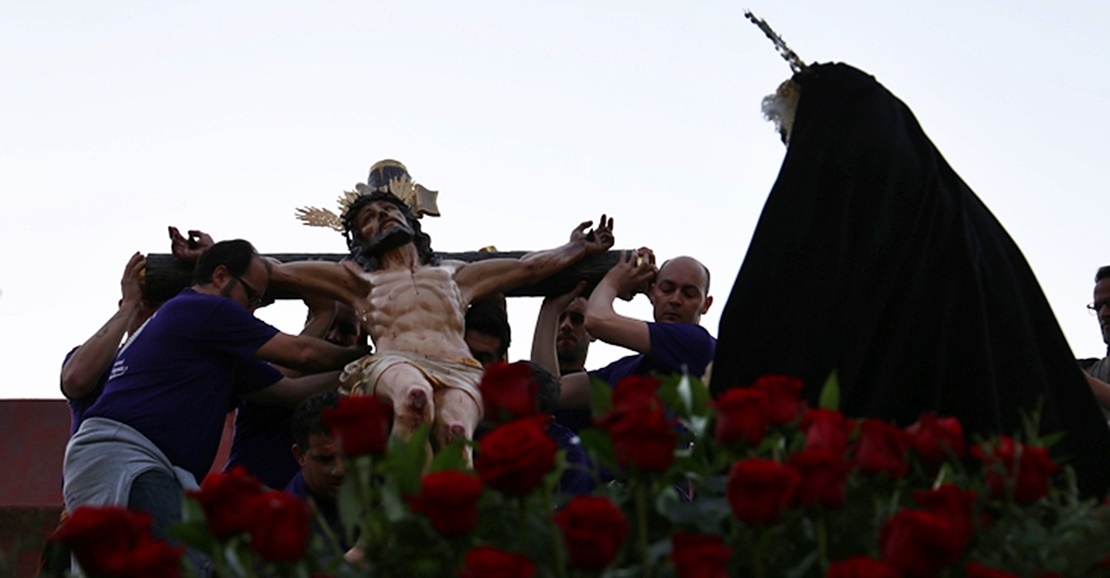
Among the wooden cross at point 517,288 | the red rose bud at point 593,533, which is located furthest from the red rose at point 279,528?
the wooden cross at point 517,288

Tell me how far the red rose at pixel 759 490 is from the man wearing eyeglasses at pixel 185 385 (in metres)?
3.56

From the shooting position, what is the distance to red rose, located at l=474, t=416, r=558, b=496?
8.04ft

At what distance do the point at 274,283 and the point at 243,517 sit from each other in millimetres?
4562

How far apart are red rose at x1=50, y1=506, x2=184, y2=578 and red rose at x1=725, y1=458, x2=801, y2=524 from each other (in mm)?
863

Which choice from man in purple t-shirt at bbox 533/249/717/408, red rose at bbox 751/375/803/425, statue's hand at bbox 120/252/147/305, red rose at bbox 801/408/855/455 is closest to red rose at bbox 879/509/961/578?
red rose at bbox 801/408/855/455

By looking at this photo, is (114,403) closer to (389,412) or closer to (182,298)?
(182,298)

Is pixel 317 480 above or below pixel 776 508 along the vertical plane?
below

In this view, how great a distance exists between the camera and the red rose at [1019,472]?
108 inches

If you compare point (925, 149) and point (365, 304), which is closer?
point (925, 149)

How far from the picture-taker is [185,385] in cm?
619

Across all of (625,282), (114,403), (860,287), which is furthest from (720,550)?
(625,282)

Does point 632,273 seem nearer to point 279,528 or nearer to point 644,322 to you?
point 644,322

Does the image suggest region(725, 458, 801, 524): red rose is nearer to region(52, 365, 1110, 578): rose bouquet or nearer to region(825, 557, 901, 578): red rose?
region(52, 365, 1110, 578): rose bouquet

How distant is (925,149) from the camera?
15.9ft
